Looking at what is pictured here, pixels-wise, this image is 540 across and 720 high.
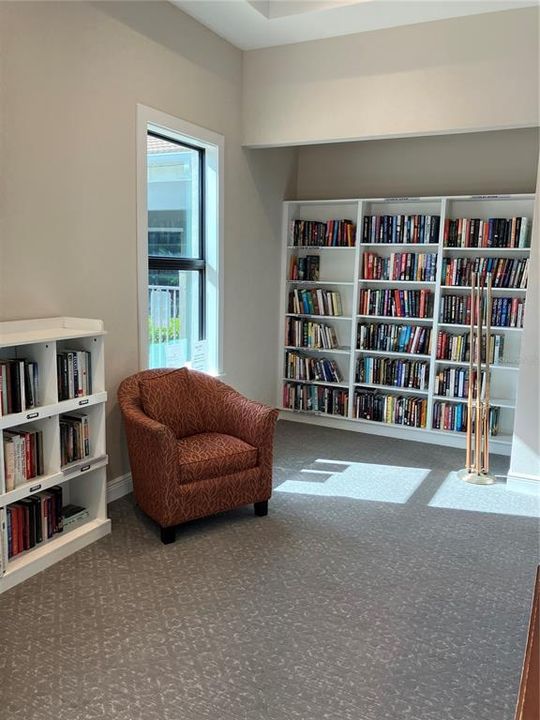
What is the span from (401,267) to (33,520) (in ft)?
11.6

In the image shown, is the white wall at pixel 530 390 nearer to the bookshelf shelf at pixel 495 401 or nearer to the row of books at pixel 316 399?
the bookshelf shelf at pixel 495 401

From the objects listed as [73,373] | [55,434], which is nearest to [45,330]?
[73,373]

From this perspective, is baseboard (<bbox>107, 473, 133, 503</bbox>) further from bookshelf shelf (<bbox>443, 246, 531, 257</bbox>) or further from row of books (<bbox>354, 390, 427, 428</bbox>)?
bookshelf shelf (<bbox>443, 246, 531, 257</bbox>)

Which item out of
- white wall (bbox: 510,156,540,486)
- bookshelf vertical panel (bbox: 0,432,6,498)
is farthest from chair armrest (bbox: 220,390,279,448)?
white wall (bbox: 510,156,540,486)

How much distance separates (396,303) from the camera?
5.16 meters

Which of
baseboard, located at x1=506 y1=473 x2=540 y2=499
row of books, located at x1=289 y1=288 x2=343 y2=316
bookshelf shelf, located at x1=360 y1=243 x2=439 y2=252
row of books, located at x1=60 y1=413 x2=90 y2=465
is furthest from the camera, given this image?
row of books, located at x1=289 y1=288 x2=343 y2=316

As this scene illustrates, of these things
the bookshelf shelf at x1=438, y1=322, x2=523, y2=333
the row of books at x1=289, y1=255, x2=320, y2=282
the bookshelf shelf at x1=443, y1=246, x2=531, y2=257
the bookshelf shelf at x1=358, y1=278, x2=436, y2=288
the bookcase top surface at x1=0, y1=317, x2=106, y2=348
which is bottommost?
the bookshelf shelf at x1=438, y1=322, x2=523, y2=333

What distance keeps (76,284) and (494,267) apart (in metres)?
3.21

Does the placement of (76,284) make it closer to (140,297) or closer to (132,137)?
(140,297)

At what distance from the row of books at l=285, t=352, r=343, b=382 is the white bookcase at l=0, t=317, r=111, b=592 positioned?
9.05 ft

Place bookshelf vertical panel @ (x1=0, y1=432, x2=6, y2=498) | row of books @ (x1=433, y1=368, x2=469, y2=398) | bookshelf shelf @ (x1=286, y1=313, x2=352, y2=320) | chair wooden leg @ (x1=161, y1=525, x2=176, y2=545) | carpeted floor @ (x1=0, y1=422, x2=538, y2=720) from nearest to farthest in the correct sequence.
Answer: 1. carpeted floor @ (x1=0, y1=422, x2=538, y2=720)
2. bookshelf vertical panel @ (x1=0, y1=432, x2=6, y2=498)
3. chair wooden leg @ (x1=161, y1=525, x2=176, y2=545)
4. row of books @ (x1=433, y1=368, x2=469, y2=398)
5. bookshelf shelf @ (x1=286, y1=313, x2=352, y2=320)

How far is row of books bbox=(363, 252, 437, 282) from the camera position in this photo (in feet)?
16.3

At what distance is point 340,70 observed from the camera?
4320 millimetres

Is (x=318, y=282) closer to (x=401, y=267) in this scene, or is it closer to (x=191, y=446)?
(x=401, y=267)
